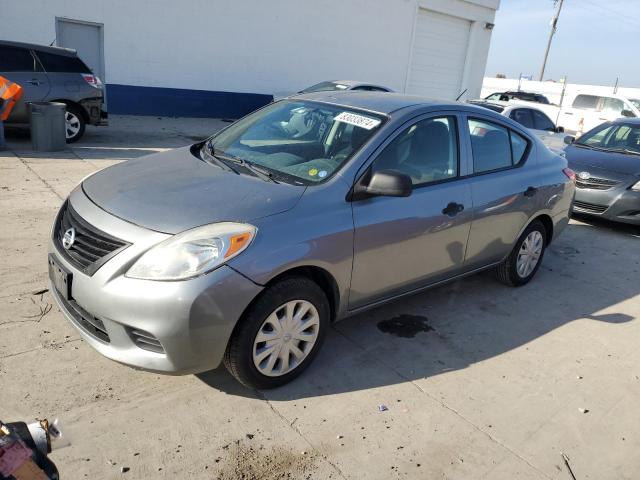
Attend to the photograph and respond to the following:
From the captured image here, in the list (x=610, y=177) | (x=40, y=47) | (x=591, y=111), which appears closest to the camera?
(x=610, y=177)

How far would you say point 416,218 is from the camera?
145 inches

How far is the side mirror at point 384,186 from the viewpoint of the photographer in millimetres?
3260

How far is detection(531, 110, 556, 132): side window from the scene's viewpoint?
11.5 metres

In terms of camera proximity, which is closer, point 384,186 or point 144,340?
point 144,340

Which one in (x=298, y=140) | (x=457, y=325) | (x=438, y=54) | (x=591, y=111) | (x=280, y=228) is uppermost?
(x=438, y=54)

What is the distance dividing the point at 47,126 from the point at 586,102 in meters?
17.3

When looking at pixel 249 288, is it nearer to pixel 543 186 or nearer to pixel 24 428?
pixel 24 428

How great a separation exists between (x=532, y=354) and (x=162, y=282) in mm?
2737

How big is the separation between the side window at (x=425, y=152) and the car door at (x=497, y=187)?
0.71 ft

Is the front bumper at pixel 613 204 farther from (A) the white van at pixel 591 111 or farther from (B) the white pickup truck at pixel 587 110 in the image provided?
(A) the white van at pixel 591 111

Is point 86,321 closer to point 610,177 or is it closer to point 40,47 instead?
point 610,177

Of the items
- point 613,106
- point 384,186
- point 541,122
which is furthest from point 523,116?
point 613,106

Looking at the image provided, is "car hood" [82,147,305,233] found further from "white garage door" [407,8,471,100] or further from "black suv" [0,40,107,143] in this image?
"white garage door" [407,8,471,100]

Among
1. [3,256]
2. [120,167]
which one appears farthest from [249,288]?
[3,256]
